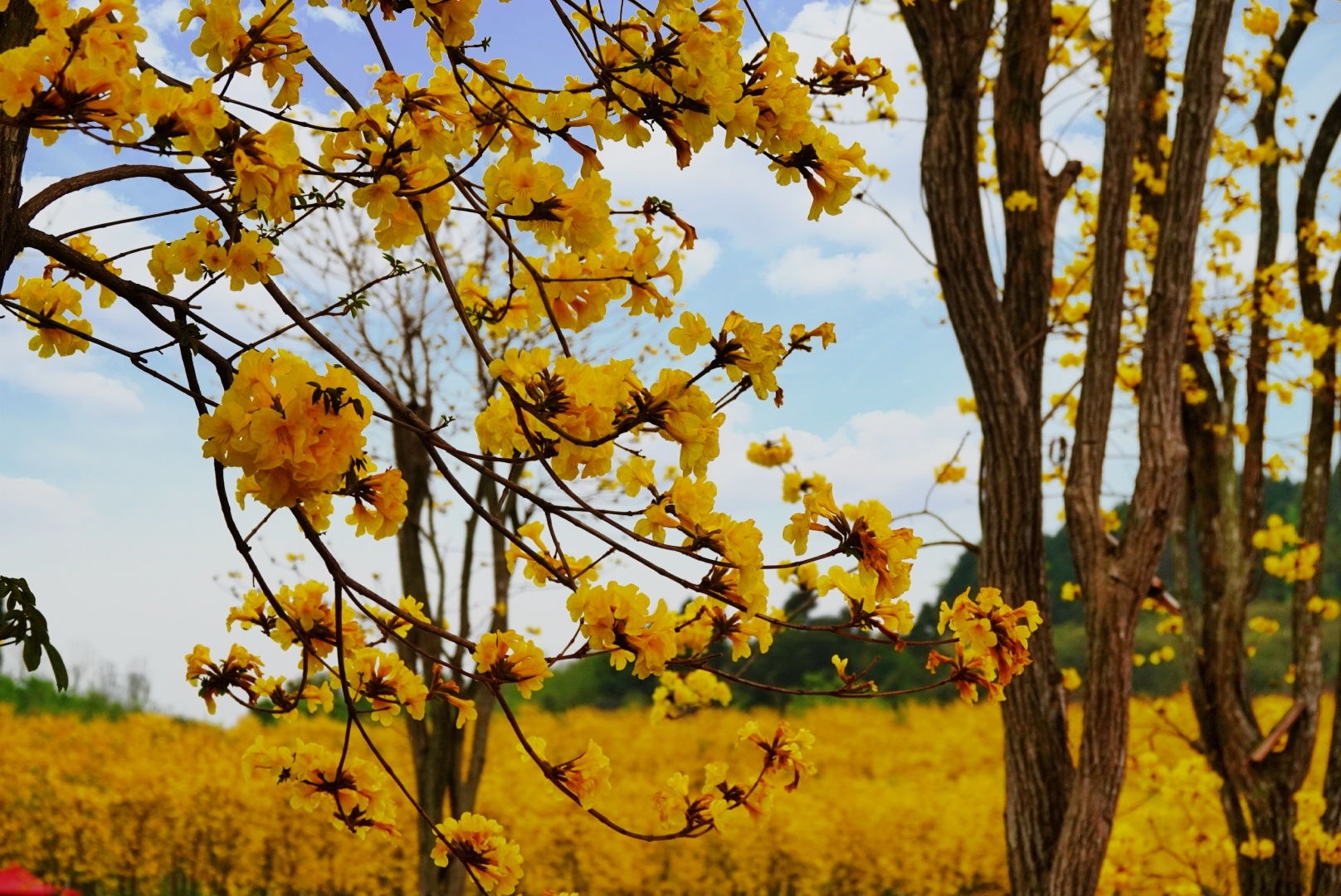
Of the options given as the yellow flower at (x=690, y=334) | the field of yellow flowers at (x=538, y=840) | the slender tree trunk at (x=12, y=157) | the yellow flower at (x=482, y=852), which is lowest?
the field of yellow flowers at (x=538, y=840)

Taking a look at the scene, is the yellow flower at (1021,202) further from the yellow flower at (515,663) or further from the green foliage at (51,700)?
the green foliage at (51,700)

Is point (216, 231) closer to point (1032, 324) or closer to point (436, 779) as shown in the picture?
point (1032, 324)

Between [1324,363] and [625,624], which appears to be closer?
[625,624]

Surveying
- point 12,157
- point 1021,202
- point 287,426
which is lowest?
point 287,426

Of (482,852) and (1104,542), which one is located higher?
(1104,542)

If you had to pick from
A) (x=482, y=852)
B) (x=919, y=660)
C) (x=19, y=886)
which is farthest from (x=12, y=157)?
(x=919, y=660)

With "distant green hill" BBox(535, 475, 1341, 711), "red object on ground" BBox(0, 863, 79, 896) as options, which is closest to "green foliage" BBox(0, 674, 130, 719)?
"distant green hill" BBox(535, 475, 1341, 711)

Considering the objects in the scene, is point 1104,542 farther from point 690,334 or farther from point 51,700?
point 51,700

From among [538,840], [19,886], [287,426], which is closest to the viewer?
[287,426]

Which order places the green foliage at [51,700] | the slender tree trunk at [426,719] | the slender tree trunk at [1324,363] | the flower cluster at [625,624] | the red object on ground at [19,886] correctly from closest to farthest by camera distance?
the flower cluster at [625,624] → the red object on ground at [19,886] → the slender tree trunk at [1324,363] → the slender tree trunk at [426,719] → the green foliage at [51,700]

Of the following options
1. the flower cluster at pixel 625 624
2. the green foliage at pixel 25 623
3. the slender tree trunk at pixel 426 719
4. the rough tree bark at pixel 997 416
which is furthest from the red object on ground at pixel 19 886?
the rough tree bark at pixel 997 416

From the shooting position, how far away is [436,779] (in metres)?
3.99

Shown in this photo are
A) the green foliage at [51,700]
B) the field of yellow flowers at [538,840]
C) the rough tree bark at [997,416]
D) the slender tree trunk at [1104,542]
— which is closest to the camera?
the slender tree trunk at [1104,542]

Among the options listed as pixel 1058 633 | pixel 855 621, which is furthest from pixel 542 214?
pixel 1058 633
